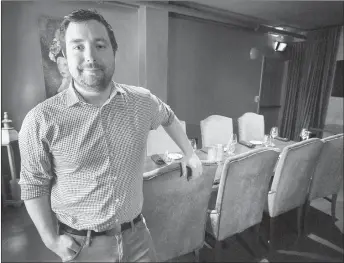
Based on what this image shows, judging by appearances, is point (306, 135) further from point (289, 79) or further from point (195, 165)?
A: point (289, 79)

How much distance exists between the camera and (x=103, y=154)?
800 millimetres

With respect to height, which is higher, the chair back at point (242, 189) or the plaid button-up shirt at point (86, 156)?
the plaid button-up shirt at point (86, 156)

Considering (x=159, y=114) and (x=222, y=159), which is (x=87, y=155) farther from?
(x=222, y=159)

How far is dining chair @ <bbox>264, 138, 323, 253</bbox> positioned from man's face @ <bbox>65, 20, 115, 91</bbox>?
3.82 feet

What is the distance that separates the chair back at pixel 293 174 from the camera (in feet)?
4.70

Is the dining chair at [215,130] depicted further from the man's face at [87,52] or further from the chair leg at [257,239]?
the man's face at [87,52]

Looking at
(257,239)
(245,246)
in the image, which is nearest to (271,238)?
(257,239)

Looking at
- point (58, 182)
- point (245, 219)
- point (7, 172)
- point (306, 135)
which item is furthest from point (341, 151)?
point (7, 172)

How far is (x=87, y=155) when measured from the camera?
0.78m

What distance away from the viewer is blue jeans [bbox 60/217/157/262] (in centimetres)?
84

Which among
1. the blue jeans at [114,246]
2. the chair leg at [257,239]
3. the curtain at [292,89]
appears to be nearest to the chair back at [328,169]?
the chair leg at [257,239]

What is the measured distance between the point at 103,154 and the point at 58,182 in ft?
0.61

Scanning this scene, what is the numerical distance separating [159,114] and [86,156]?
354 mm

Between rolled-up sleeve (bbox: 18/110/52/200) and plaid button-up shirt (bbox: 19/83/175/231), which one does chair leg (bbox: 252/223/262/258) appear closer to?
plaid button-up shirt (bbox: 19/83/175/231)
